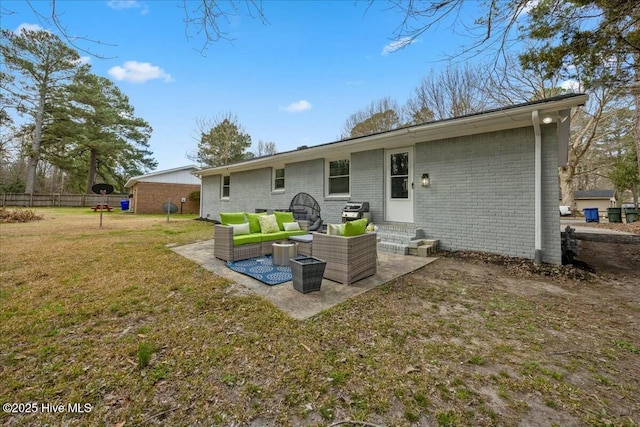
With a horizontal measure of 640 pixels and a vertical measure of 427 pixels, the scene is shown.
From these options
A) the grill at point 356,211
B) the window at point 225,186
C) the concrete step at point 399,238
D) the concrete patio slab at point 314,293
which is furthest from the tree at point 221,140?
the concrete step at point 399,238

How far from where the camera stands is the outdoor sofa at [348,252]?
3928 mm

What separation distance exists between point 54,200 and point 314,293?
31.2 metres

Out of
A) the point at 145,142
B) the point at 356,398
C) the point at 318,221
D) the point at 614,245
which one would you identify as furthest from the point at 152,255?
the point at 145,142

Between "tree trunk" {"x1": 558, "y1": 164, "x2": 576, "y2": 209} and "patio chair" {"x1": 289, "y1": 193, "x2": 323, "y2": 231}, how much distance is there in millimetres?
18576

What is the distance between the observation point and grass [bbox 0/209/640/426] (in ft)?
5.39

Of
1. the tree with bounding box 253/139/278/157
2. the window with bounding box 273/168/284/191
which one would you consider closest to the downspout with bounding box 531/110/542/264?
the window with bounding box 273/168/284/191

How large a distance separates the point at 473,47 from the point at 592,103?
18.5m

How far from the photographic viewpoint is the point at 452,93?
548 inches

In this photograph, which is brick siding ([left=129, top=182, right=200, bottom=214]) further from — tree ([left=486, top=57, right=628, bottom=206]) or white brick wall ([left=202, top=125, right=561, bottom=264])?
tree ([left=486, top=57, right=628, bottom=206])

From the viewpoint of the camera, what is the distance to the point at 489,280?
419 centimetres

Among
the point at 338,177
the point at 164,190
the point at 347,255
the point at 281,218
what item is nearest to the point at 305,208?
the point at 338,177

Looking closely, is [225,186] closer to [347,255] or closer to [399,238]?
[399,238]

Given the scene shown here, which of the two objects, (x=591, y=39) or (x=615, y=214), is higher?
(x=591, y=39)

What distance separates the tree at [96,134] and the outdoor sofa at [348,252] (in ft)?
78.5
